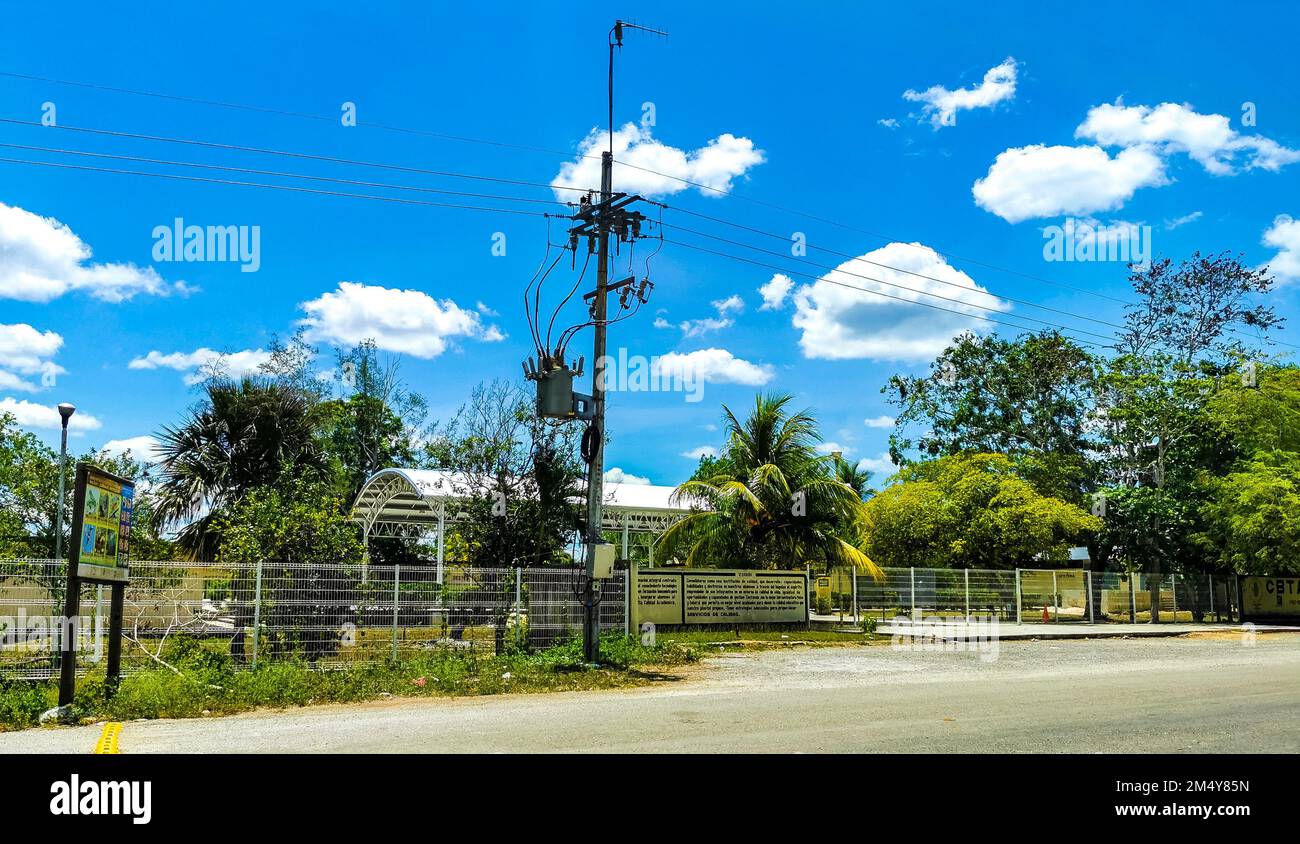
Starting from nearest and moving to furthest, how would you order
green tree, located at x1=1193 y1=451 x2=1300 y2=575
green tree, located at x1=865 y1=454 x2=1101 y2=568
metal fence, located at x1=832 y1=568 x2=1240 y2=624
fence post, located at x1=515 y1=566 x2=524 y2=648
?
1. fence post, located at x1=515 y1=566 x2=524 y2=648
2. metal fence, located at x1=832 y1=568 x2=1240 y2=624
3. green tree, located at x1=1193 y1=451 x2=1300 y2=575
4. green tree, located at x1=865 y1=454 x2=1101 y2=568

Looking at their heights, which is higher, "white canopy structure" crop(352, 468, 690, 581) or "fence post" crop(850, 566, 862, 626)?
"white canopy structure" crop(352, 468, 690, 581)

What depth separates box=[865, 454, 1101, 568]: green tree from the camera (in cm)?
3541

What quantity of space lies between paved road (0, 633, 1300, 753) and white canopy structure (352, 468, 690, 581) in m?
11.9

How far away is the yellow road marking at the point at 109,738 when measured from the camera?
888 cm

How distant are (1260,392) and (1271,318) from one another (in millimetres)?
7420

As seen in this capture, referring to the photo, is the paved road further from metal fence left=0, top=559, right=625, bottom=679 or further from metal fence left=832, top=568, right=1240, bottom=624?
metal fence left=832, top=568, right=1240, bottom=624

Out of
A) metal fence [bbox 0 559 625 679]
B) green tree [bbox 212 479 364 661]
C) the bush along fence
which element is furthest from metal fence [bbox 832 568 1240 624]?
green tree [bbox 212 479 364 661]

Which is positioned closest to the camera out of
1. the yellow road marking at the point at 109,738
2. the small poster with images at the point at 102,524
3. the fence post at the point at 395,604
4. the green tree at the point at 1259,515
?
the yellow road marking at the point at 109,738

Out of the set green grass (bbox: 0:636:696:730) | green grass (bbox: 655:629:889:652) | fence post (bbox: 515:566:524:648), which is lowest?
green grass (bbox: 655:629:889:652)

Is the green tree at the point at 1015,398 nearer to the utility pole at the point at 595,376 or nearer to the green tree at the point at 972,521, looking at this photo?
the green tree at the point at 972,521

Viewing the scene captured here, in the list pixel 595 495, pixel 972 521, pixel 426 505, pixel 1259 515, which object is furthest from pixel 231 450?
pixel 1259 515

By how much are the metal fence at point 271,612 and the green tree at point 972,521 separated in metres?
22.7

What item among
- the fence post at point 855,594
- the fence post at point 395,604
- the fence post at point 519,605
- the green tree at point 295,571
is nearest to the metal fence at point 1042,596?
the fence post at point 855,594

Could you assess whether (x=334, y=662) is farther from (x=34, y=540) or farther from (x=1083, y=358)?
(x=1083, y=358)
